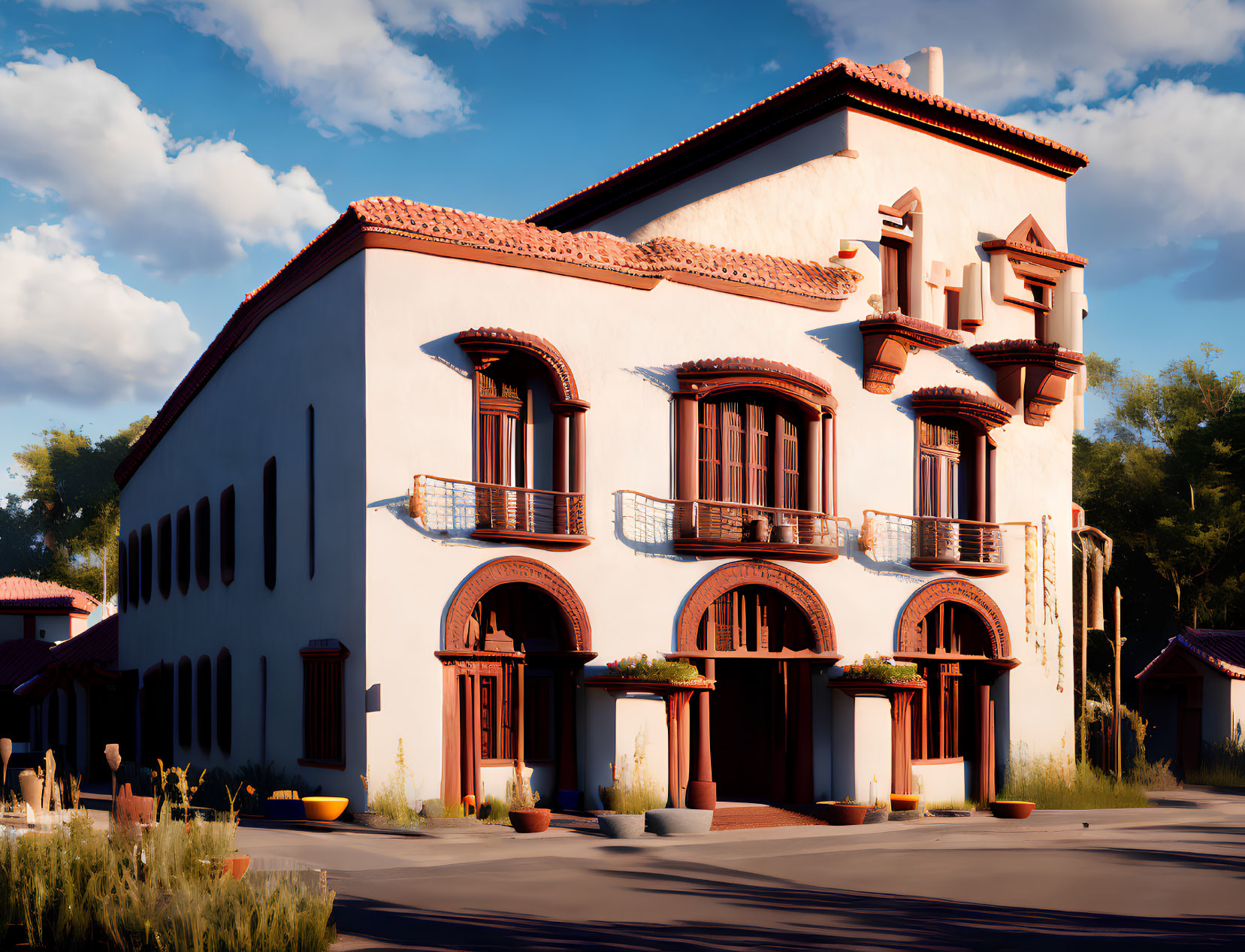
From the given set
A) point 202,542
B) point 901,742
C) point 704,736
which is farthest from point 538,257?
point 202,542

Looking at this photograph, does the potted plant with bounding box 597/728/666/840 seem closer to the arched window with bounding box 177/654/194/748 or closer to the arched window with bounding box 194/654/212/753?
the arched window with bounding box 194/654/212/753

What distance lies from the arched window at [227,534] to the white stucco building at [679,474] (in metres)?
0.10

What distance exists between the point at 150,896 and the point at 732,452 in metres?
16.3

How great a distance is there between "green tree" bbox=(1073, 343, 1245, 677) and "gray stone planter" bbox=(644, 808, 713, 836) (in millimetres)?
30981

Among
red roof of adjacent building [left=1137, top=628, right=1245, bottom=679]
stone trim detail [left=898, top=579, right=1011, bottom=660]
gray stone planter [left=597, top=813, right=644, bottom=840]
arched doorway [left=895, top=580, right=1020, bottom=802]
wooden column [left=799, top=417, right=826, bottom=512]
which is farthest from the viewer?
red roof of adjacent building [left=1137, top=628, right=1245, bottom=679]

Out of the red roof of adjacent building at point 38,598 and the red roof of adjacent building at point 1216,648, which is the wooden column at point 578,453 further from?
the red roof of adjacent building at point 38,598

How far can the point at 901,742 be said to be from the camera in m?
25.1

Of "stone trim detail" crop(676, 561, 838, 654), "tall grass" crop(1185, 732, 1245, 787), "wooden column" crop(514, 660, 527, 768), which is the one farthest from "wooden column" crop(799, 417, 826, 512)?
"tall grass" crop(1185, 732, 1245, 787)

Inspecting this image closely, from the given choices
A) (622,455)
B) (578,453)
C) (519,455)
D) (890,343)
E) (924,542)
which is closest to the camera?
(578,453)

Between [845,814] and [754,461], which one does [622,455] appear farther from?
[845,814]

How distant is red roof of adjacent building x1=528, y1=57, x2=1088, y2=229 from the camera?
2742 centimetres

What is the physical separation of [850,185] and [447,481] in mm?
12255

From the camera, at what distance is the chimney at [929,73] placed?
31.3 meters

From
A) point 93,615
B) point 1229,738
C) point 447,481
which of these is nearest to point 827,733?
point 447,481
